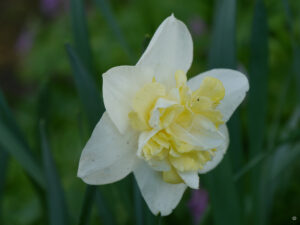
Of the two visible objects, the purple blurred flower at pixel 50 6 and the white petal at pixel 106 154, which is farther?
the purple blurred flower at pixel 50 6

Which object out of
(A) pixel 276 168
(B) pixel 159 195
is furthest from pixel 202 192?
(B) pixel 159 195

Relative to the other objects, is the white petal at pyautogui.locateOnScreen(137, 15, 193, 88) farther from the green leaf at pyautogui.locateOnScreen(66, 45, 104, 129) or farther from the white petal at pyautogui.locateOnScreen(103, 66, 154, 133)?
the green leaf at pyautogui.locateOnScreen(66, 45, 104, 129)

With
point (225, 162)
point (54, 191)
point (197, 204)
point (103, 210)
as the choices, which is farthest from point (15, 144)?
point (197, 204)

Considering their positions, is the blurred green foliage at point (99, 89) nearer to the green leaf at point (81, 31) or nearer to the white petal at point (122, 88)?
the green leaf at point (81, 31)

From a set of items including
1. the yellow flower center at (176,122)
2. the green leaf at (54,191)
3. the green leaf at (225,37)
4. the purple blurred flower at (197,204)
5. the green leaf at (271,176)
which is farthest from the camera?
the purple blurred flower at (197,204)

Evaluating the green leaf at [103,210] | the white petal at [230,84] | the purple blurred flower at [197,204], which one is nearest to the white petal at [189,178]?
the white petal at [230,84]

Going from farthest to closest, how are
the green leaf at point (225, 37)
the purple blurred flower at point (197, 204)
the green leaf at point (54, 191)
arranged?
1. the purple blurred flower at point (197, 204)
2. the green leaf at point (225, 37)
3. the green leaf at point (54, 191)
